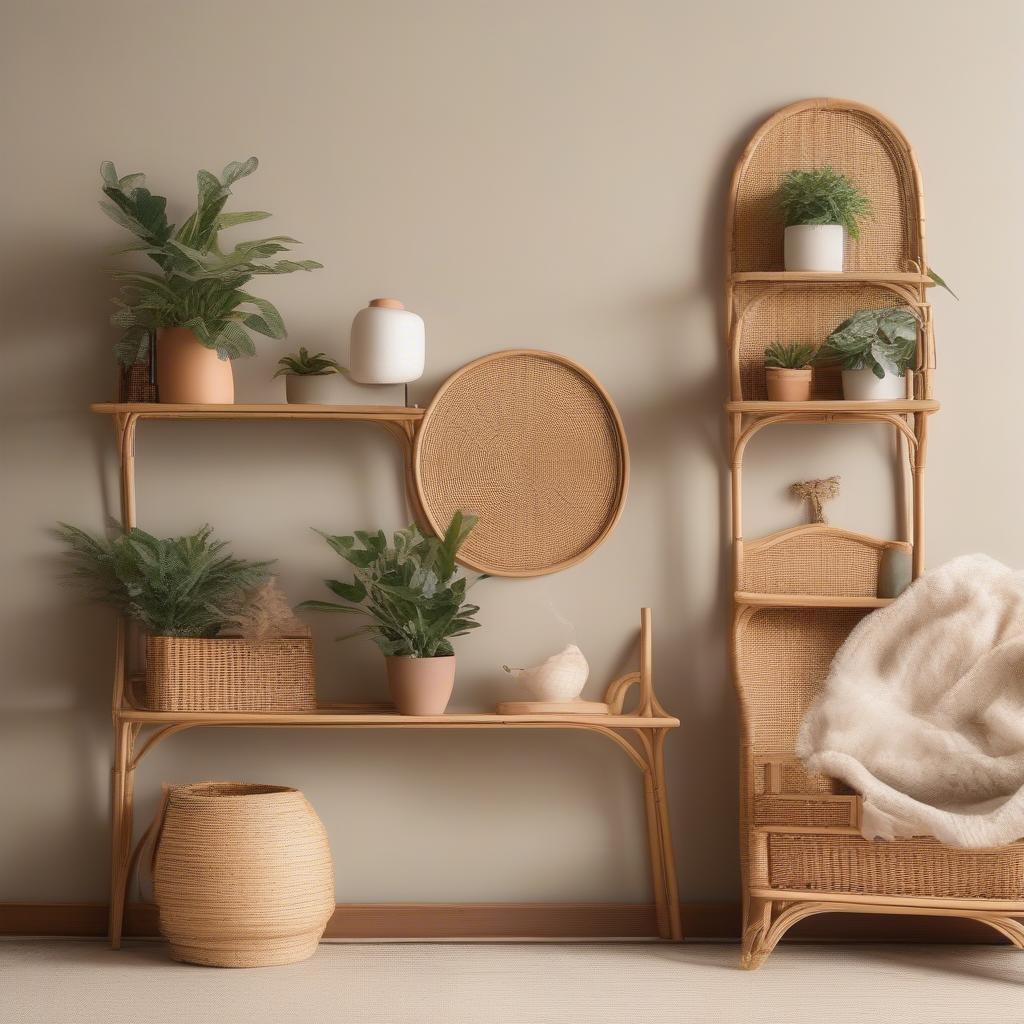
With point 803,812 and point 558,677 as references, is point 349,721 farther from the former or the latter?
point 803,812

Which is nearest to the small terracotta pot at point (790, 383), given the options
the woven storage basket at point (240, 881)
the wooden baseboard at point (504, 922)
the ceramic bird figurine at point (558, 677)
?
the ceramic bird figurine at point (558, 677)

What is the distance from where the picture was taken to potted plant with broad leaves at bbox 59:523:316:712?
9.33 feet

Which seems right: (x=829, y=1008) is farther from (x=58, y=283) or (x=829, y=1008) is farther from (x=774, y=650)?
(x=58, y=283)

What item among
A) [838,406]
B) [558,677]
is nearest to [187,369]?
[558,677]

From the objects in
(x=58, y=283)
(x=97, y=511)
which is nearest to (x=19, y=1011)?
(x=97, y=511)

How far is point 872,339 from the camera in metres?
2.91

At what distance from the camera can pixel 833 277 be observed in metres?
2.96

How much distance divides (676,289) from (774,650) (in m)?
0.94

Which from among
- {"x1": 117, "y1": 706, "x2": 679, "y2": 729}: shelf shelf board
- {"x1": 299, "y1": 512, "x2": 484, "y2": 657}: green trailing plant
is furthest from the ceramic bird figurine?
{"x1": 299, "y1": 512, "x2": 484, "y2": 657}: green trailing plant

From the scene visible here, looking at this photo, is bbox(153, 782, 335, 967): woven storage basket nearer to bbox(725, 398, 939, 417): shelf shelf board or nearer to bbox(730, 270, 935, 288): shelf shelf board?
bbox(725, 398, 939, 417): shelf shelf board

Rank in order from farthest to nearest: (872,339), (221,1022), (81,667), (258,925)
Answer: (81,667) → (872,339) → (258,925) → (221,1022)

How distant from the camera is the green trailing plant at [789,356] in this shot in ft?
9.89

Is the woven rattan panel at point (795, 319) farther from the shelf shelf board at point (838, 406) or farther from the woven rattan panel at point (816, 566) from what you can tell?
the woven rattan panel at point (816, 566)

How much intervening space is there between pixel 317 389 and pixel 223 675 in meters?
0.71
